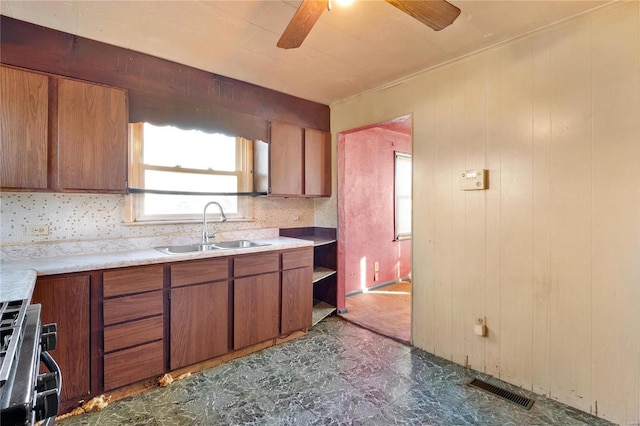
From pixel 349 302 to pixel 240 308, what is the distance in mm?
1872

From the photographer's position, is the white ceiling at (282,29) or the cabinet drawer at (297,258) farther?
the cabinet drawer at (297,258)

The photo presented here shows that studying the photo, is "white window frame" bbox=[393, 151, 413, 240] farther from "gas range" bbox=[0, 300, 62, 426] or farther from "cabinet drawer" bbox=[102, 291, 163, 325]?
"gas range" bbox=[0, 300, 62, 426]

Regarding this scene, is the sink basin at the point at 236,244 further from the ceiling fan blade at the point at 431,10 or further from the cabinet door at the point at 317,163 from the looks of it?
the ceiling fan blade at the point at 431,10

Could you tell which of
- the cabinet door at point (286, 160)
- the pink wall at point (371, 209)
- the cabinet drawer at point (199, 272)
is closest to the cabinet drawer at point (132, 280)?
the cabinet drawer at point (199, 272)

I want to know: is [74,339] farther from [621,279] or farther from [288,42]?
[621,279]

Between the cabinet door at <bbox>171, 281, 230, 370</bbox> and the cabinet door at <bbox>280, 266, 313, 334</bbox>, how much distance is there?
22.8 inches

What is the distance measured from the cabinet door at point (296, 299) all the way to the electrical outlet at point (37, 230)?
1864 millimetres

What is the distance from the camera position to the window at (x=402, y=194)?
17.1 ft

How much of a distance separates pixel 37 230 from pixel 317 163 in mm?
2538

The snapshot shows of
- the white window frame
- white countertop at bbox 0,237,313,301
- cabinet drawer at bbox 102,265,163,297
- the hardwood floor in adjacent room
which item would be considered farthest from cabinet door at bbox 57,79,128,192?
the white window frame

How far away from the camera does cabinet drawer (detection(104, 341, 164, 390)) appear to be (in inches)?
83.7

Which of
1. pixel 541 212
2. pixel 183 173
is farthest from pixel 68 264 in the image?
pixel 541 212

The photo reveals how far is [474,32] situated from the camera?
218cm

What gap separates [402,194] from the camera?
210 inches
